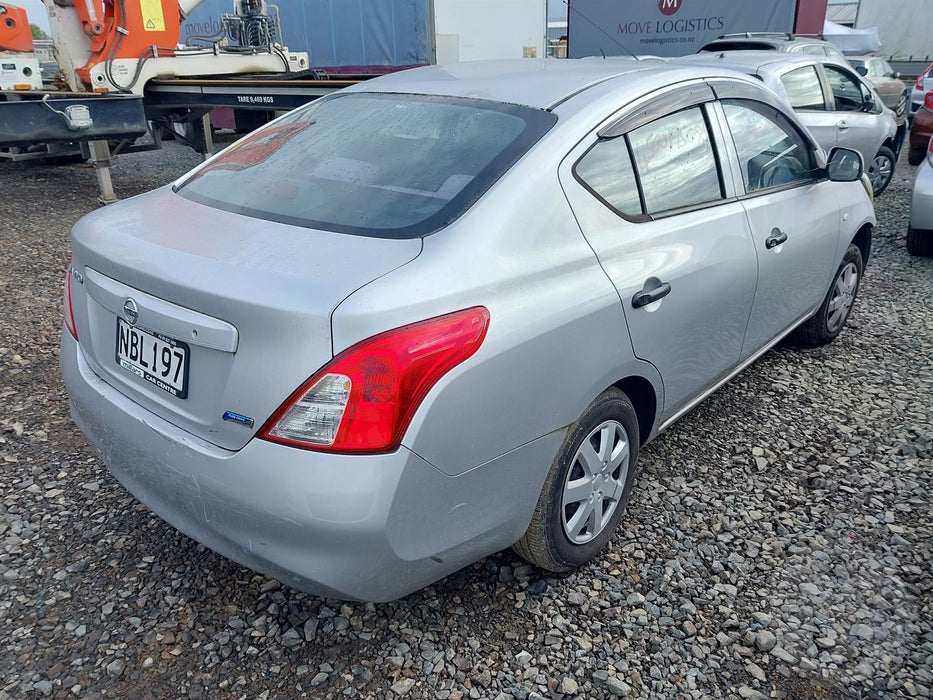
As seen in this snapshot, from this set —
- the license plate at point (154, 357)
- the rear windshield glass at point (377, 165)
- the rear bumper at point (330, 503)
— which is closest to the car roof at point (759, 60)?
the rear windshield glass at point (377, 165)

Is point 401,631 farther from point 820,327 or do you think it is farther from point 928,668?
point 820,327

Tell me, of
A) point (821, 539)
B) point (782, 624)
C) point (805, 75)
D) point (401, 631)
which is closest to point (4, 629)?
point (401, 631)

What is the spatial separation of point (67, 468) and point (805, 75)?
6771 millimetres

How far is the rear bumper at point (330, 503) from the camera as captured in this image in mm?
1773

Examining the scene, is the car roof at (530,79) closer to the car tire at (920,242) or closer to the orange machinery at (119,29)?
the car tire at (920,242)

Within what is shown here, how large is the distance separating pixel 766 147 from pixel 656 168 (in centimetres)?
103

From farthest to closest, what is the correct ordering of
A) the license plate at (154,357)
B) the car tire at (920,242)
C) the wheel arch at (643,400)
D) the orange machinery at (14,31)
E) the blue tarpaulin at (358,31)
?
1. the blue tarpaulin at (358,31)
2. the orange machinery at (14,31)
3. the car tire at (920,242)
4. the wheel arch at (643,400)
5. the license plate at (154,357)

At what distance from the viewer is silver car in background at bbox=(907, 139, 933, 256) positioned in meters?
6.01

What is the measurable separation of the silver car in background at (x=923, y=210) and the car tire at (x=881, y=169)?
213 cm

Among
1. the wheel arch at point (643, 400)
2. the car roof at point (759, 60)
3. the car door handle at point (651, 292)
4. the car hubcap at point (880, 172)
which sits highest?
the car roof at point (759, 60)

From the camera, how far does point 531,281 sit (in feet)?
6.82

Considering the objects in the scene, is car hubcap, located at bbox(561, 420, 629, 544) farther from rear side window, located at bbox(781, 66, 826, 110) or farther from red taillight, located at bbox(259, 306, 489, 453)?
rear side window, located at bbox(781, 66, 826, 110)

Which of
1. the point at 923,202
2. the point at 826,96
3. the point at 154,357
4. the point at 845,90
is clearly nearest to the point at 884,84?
the point at 845,90

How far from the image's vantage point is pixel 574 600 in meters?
2.47
